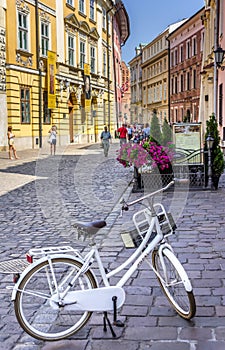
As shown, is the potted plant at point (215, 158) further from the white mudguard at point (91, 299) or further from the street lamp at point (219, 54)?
the street lamp at point (219, 54)

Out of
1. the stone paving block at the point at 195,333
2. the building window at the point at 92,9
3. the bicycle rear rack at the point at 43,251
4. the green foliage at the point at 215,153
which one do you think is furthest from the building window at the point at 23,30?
the stone paving block at the point at 195,333

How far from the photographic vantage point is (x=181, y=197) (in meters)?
9.10

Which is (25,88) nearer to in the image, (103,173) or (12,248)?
(103,173)

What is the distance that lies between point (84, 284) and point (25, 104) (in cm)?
2343

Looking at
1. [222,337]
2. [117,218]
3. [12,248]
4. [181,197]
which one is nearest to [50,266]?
[222,337]

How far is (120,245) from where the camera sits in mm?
6215

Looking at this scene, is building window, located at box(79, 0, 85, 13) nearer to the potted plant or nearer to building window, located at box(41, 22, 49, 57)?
building window, located at box(41, 22, 49, 57)

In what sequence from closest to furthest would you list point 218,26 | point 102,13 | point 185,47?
point 218,26 → point 102,13 → point 185,47

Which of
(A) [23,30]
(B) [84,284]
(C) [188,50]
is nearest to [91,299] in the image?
(B) [84,284]

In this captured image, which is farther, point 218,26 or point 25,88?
point 25,88

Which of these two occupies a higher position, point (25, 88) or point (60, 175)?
point (25, 88)

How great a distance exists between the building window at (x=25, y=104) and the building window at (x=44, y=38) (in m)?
3.32

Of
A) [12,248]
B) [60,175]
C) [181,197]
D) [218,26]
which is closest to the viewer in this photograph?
[12,248]

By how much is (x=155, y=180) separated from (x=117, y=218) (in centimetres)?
161
